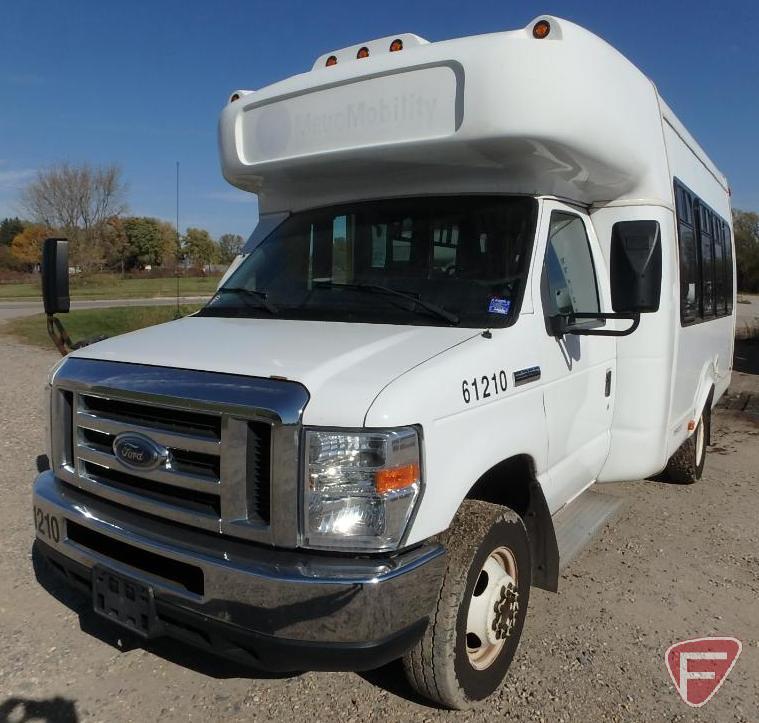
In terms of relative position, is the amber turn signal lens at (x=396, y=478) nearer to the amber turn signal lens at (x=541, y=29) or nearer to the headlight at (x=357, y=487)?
the headlight at (x=357, y=487)

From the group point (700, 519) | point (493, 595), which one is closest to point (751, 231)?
point (700, 519)

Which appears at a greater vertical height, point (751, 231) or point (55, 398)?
point (751, 231)

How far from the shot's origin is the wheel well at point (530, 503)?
10.4 ft

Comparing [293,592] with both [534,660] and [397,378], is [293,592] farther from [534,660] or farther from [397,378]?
[534,660]

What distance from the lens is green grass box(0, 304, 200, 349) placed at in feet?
53.7

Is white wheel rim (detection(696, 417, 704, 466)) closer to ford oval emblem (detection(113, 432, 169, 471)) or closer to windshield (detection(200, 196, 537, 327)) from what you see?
windshield (detection(200, 196, 537, 327))

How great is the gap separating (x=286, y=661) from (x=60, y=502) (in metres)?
1.28

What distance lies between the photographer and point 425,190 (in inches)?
146

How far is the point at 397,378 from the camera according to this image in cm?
242

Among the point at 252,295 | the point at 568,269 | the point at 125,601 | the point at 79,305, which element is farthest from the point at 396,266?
the point at 79,305

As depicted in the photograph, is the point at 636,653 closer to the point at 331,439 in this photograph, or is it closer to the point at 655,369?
the point at 655,369

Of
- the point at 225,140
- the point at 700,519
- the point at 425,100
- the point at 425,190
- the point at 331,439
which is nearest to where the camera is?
the point at 331,439

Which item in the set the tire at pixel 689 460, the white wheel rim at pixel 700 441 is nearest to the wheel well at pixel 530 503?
the tire at pixel 689 460

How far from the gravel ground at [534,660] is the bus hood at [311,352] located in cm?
146
